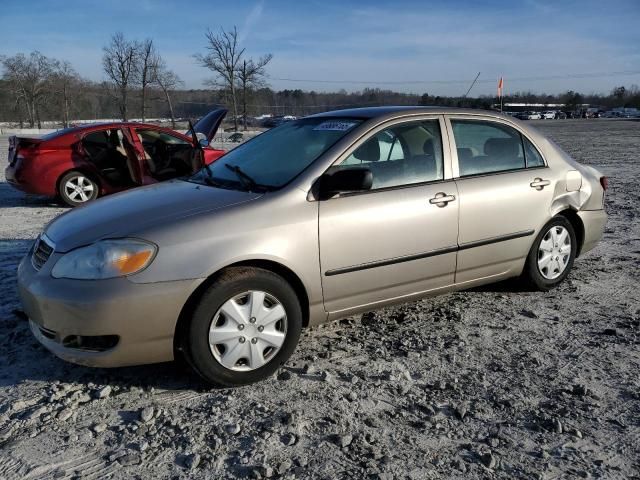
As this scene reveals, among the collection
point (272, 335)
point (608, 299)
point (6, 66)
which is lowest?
point (608, 299)

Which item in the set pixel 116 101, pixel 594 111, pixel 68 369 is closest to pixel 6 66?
pixel 116 101

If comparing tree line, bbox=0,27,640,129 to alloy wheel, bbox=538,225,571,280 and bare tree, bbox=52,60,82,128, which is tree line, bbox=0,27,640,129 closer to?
bare tree, bbox=52,60,82,128

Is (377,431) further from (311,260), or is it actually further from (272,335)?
(311,260)

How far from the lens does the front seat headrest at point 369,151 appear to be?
3744 millimetres

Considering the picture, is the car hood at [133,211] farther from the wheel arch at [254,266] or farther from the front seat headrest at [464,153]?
the front seat headrest at [464,153]

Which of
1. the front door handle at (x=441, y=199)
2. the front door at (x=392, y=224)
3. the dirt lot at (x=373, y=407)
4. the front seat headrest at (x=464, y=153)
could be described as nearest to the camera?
the dirt lot at (x=373, y=407)

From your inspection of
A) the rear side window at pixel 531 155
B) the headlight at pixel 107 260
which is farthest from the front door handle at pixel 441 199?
the headlight at pixel 107 260

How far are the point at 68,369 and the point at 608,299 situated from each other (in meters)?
4.16

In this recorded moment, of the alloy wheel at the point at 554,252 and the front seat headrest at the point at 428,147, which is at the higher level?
the front seat headrest at the point at 428,147

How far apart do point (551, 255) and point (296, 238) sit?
2546mm

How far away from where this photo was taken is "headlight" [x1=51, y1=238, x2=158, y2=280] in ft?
9.70

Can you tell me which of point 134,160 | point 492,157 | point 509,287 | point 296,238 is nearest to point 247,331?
point 296,238

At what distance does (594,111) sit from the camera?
8925 cm

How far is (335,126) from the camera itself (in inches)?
158
